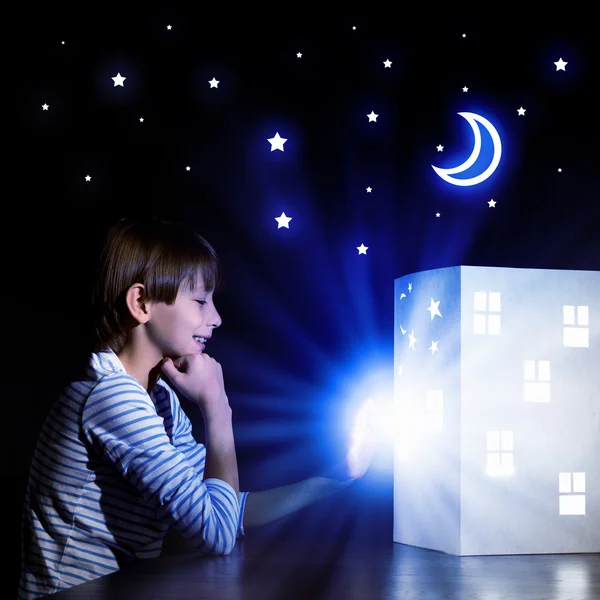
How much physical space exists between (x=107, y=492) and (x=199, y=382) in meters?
0.26

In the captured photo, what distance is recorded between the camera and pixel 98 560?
1.24 metres

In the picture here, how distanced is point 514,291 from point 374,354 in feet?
1.74

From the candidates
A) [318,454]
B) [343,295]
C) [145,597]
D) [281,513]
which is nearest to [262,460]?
[318,454]

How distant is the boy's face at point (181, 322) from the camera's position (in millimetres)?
1423

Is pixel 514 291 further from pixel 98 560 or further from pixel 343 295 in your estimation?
pixel 98 560

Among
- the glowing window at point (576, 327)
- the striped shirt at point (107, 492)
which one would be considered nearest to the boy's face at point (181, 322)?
the striped shirt at point (107, 492)

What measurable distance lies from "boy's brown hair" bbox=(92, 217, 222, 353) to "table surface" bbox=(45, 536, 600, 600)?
45 centimetres

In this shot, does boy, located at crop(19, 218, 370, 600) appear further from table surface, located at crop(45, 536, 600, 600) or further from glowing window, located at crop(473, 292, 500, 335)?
glowing window, located at crop(473, 292, 500, 335)

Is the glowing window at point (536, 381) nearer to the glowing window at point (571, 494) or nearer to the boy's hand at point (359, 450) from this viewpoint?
the glowing window at point (571, 494)

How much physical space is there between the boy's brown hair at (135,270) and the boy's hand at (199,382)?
112 mm

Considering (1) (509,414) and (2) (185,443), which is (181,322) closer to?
(2) (185,443)

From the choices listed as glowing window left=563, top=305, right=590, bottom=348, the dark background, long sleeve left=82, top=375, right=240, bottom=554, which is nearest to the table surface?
long sleeve left=82, top=375, right=240, bottom=554

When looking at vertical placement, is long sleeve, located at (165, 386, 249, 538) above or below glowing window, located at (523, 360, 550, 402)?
below

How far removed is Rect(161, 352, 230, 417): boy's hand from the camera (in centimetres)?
140
